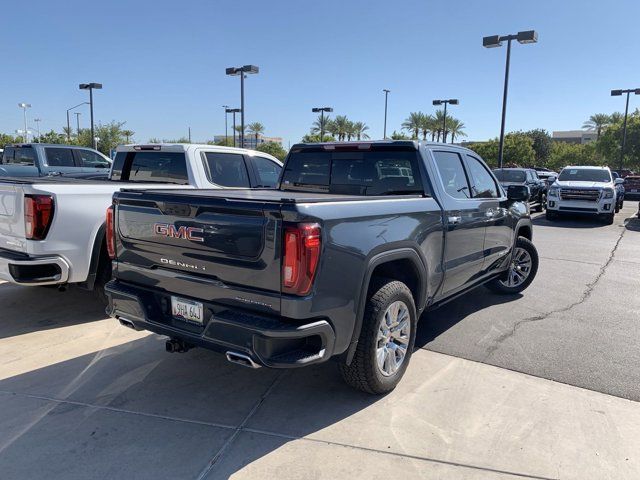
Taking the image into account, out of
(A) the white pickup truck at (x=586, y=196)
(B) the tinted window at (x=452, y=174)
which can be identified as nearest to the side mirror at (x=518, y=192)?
(B) the tinted window at (x=452, y=174)

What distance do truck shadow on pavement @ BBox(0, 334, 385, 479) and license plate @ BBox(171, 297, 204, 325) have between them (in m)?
0.70

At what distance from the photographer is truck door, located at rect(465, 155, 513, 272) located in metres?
5.07

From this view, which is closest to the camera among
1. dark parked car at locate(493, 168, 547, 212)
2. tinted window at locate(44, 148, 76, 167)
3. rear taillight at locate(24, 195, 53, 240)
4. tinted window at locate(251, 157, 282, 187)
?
rear taillight at locate(24, 195, 53, 240)

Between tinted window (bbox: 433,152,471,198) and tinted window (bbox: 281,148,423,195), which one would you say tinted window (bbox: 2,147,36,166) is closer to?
tinted window (bbox: 281,148,423,195)

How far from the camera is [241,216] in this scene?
9.56ft

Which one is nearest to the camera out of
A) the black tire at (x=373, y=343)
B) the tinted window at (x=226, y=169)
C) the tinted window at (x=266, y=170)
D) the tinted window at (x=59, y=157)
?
the black tire at (x=373, y=343)

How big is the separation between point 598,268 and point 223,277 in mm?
7492

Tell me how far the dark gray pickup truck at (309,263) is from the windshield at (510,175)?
13444mm

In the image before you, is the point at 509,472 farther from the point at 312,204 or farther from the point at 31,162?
the point at 31,162

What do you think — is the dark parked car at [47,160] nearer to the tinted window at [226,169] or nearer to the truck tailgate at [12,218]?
the tinted window at [226,169]

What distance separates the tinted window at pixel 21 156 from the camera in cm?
1291

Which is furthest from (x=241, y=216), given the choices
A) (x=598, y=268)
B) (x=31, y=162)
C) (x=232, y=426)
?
(x=31, y=162)

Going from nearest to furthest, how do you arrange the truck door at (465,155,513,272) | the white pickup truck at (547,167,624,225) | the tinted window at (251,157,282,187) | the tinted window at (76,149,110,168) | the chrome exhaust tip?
the chrome exhaust tip < the truck door at (465,155,513,272) < the tinted window at (251,157,282,187) < the tinted window at (76,149,110,168) < the white pickup truck at (547,167,624,225)

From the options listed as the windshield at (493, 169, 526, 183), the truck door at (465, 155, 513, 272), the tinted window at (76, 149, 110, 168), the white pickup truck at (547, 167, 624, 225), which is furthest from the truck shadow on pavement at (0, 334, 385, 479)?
the windshield at (493, 169, 526, 183)
